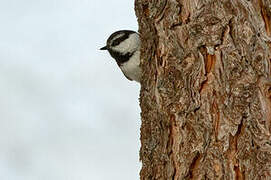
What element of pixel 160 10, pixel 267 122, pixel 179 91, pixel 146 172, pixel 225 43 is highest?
pixel 160 10

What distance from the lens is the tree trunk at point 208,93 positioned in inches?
118

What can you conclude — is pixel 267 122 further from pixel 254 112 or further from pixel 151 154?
pixel 151 154

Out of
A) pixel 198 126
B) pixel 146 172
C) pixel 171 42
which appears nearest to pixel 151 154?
pixel 146 172

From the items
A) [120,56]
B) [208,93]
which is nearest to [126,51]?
[120,56]

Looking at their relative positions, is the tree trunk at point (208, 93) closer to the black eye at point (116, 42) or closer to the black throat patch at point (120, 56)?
the black throat patch at point (120, 56)

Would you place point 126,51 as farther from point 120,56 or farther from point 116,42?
point 116,42

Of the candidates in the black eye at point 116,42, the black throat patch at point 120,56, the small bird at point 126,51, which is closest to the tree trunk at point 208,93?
the small bird at point 126,51

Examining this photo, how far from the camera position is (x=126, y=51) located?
5.12m

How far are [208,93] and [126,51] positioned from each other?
207 centimetres

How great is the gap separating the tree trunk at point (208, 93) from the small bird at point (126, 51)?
118 centimetres

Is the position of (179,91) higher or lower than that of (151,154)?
higher

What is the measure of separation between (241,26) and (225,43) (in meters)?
0.14

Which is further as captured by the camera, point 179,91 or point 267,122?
point 179,91

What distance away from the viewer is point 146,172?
11.0 ft
